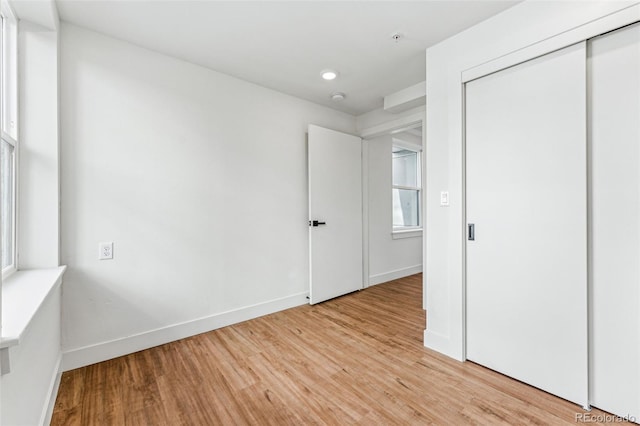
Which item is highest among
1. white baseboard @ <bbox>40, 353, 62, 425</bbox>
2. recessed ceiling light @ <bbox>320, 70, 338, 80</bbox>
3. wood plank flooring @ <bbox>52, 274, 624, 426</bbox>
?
recessed ceiling light @ <bbox>320, 70, 338, 80</bbox>

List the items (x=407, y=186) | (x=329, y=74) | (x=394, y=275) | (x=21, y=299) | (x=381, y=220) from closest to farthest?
1. (x=21, y=299)
2. (x=329, y=74)
3. (x=381, y=220)
4. (x=394, y=275)
5. (x=407, y=186)

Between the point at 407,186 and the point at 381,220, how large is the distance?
46.1 inches

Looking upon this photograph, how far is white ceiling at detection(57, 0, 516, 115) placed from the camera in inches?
76.1

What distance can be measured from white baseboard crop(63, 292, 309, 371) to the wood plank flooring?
59 mm

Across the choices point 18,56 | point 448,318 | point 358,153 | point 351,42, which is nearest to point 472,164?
point 448,318

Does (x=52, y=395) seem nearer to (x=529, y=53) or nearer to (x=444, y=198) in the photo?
(x=444, y=198)

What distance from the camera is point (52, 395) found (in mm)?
1716

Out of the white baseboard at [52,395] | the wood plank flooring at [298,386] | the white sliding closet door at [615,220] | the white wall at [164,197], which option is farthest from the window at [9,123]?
the white sliding closet door at [615,220]

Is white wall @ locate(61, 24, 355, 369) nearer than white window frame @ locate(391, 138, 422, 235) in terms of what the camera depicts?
Yes

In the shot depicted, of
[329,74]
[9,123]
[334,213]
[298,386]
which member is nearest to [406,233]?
[334,213]

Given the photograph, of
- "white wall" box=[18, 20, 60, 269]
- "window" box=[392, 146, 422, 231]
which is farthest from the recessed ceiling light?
"window" box=[392, 146, 422, 231]

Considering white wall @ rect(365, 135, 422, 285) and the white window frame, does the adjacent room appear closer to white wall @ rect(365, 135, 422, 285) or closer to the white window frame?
white wall @ rect(365, 135, 422, 285)

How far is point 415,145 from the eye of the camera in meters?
5.08

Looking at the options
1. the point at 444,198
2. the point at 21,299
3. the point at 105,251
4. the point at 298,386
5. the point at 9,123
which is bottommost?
the point at 298,386
